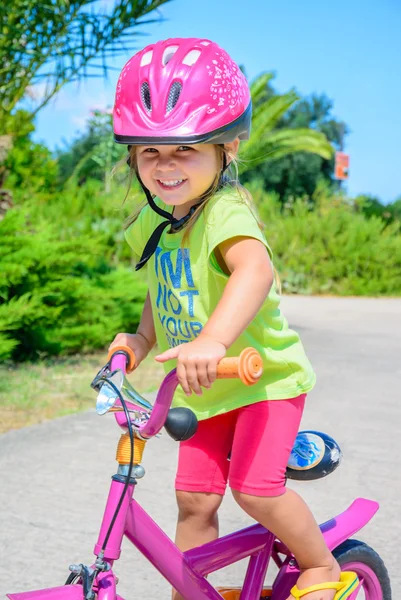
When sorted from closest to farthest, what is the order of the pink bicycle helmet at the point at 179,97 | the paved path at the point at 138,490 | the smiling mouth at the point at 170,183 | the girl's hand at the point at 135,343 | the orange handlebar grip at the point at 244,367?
the orange handlebar grip at the point at 244,367 → the pink bicycle helmet at the point at 179,97 → the smiling mouth at the point at 170,183 → the girl's hand at the point at 135,343 → the paved path at the point at 138,490

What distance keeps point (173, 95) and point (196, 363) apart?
68 centimetres

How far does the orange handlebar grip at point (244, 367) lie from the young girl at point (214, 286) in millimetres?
169

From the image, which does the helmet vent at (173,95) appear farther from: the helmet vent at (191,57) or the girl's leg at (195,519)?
the girl's leg at (195,519)

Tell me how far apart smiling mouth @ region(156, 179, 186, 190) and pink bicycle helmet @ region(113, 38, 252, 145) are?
128 mm

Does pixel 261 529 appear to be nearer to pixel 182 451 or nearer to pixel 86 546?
pixel 182 451

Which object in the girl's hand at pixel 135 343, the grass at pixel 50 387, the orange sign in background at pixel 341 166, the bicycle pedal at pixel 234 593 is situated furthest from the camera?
the orange sign in background at pixel 341 166

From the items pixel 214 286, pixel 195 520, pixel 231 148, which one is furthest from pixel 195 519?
pixel 231 148

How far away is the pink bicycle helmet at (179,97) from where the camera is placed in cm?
191

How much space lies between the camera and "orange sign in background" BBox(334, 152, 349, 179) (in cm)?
2309

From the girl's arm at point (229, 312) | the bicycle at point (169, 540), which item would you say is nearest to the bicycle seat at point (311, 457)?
the bicycle at point (169, 540)

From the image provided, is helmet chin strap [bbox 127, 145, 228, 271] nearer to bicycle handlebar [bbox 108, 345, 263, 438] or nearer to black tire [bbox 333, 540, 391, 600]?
bicycle handlebar [bbox 108, 345, 263, 438]

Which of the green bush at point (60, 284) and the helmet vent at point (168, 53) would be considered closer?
the helmet vent at point (168, 53)

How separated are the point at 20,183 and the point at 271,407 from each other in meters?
10.0

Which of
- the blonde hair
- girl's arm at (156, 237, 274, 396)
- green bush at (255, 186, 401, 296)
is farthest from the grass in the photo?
green bush at (255, 186, 401, 296)
